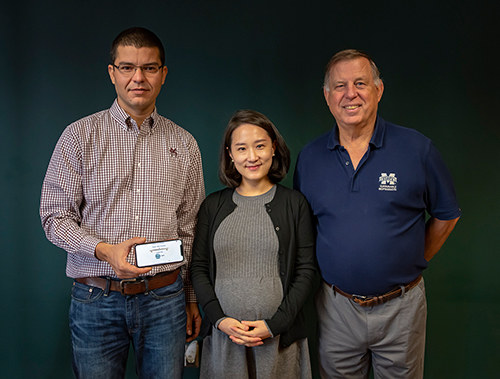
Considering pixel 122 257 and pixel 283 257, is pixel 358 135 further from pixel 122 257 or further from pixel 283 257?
pixel 122 257

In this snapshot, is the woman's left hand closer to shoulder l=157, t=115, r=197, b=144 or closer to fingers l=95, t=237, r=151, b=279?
fingers l=95, t=237, r=151, b=279

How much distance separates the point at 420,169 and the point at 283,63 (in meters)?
1.22

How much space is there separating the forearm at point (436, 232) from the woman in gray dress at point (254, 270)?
68 centimetres

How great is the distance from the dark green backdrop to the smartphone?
112 centimetres

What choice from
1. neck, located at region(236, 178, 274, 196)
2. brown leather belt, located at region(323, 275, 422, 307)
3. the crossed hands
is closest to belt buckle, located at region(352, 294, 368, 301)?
brown leather belt, located at region(323, 275, 422, 307)

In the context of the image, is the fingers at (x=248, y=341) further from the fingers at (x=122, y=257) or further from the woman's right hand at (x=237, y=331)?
the fingers at (x=122, y=257)

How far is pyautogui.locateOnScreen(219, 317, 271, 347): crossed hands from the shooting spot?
1.54 m

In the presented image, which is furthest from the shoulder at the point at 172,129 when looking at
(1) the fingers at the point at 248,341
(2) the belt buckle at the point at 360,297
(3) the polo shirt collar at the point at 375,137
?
(2) the belt buckle at the point at 360,297

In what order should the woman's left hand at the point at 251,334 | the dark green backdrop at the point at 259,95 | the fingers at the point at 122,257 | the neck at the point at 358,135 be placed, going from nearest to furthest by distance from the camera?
the fingers at the point at 122,257 → the woman's left hand at the point at 251,334 → the neck at the point at 358,135 → the dark green backdrop at the point at 259,95

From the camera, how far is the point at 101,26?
2.37 metres

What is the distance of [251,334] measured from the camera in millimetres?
1534

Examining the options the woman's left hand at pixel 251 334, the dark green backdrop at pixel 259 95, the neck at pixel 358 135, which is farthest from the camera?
the dark green backdrop at pixel 259 95

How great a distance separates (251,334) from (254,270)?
0.27 m

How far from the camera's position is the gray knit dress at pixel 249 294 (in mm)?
1607
